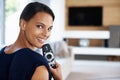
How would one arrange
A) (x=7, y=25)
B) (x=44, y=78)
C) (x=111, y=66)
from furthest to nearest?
(x=111, y=66) < (x=7, y=25) < (x=44, y=78)

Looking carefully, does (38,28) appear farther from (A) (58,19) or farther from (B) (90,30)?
(B) (90,30)

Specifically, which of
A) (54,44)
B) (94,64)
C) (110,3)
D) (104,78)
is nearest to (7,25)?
(54,44)

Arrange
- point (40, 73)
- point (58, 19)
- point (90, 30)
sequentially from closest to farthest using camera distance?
point (40, 73), point (58, 19), point (90, 30)

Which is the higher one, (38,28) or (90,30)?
(38,28)

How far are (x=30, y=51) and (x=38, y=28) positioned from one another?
0.22 ft

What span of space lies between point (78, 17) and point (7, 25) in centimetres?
363

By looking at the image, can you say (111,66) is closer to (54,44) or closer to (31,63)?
(54,44)

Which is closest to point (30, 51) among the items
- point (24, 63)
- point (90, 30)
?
point (24, 63)

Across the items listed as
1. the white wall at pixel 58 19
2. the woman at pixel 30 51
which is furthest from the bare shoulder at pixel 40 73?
the white wall at pixel 58 19

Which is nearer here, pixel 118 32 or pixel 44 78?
pixel 44 78

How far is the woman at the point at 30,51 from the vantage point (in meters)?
0.53

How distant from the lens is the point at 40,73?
1.70 ft

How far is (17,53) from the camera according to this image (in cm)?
57

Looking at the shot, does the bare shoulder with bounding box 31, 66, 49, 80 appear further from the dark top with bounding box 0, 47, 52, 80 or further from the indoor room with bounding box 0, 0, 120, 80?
the indoor room with bounding box 0, 0, 120, 80
